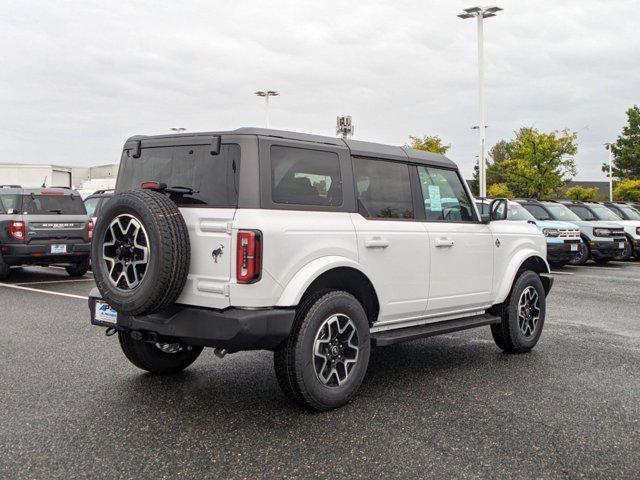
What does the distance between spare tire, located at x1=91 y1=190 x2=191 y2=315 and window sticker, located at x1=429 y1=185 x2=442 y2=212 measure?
234 centimetres

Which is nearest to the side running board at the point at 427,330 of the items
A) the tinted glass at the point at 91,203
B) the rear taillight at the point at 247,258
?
the rear taillight at the point at 247,258

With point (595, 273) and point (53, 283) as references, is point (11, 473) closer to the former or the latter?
point (53, 283)

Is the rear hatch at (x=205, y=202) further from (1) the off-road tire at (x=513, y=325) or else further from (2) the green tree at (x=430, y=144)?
(2) the green tree at (x=430, y=144)

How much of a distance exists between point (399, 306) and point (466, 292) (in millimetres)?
929

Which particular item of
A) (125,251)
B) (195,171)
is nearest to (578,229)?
(195,171)

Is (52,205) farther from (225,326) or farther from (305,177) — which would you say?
(225,326)

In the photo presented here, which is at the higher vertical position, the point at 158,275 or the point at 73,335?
the point at 158,275

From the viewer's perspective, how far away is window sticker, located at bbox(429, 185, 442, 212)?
5715mm

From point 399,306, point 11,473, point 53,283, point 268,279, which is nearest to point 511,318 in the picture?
point 399,306

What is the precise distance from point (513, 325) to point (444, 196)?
1.45 metres

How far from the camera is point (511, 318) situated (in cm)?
623

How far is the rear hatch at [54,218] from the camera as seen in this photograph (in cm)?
1212

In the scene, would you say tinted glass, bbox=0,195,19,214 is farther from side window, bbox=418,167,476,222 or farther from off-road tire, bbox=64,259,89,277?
side window, bbox=418,167,476,222

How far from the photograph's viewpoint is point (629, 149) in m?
62.8
